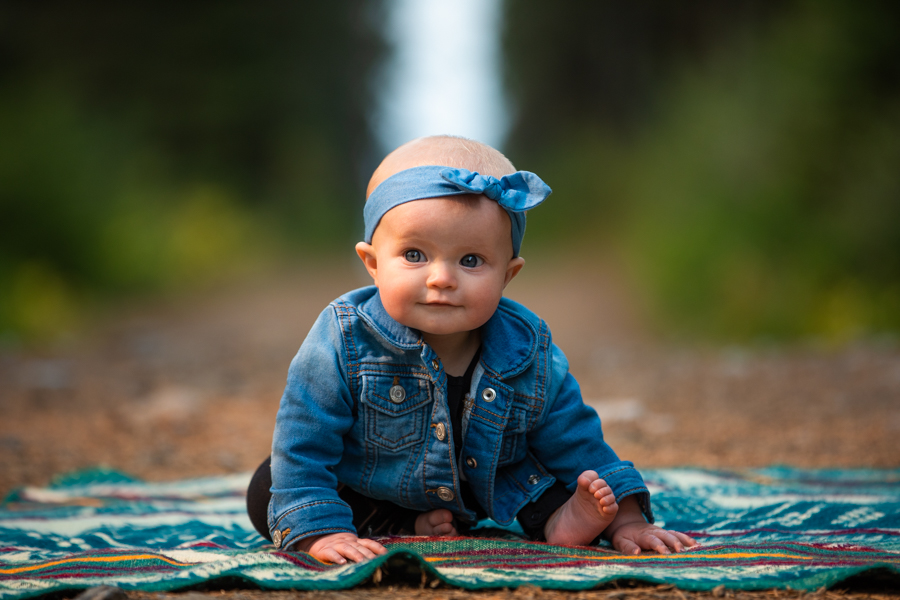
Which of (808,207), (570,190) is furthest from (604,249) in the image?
(808,207)

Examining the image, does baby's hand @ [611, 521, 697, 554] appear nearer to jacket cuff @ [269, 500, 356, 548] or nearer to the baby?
the baby

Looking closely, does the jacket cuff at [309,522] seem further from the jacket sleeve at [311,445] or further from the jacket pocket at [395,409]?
the jacket pocket at [395,409]

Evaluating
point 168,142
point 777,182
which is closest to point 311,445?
point 777,182

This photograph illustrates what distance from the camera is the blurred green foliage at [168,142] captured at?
24.9 feet

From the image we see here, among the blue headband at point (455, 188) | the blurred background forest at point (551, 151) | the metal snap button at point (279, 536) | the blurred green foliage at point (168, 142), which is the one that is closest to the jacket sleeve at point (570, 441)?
the blue headband at point (455, 188)

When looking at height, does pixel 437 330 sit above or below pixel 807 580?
above

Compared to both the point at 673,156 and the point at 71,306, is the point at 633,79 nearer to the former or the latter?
the point at 673,156

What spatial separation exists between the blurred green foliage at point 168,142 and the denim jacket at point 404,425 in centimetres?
555

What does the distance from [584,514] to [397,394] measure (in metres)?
0.50

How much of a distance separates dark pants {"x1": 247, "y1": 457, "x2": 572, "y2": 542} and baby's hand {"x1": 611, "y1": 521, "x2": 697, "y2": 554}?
154mm

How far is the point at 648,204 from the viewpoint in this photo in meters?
10.4

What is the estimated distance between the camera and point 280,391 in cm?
485

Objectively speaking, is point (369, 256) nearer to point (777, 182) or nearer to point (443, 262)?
point (443, 262)

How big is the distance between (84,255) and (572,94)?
13541 mm
